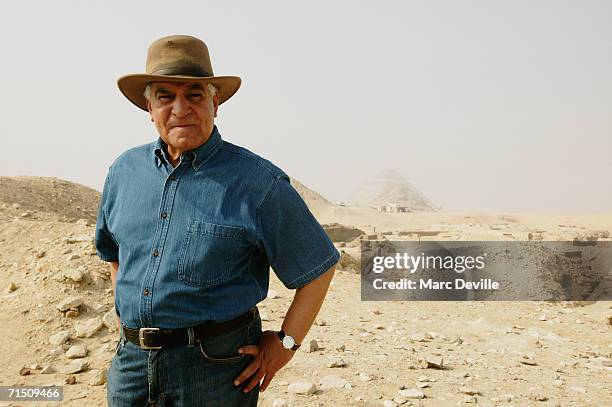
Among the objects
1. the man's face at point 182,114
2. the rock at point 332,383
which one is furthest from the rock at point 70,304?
the man's face at point 182,114

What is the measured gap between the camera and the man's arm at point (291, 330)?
1896 mm

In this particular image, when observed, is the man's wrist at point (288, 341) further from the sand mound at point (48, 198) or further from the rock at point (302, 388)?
the sand mound at point (48, 198)

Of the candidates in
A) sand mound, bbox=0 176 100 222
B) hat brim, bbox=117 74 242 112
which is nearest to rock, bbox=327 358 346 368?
hat brim, bbox=117 74 242 112

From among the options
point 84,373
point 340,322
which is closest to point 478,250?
point 340,322

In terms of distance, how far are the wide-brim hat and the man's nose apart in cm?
7

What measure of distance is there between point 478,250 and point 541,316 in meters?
3.94

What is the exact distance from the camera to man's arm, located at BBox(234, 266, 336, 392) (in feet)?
6.22

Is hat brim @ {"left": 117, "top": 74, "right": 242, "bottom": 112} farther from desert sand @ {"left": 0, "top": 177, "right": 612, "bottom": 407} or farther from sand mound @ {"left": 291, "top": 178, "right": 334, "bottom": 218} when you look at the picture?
sand mound @ {"left": 291, "top": 178, "right": 334, "bottom": 218}

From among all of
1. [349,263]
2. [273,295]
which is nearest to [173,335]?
[273,295]

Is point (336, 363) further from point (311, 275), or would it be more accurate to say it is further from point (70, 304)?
point (70, 304)

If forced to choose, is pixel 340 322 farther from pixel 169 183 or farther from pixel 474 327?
pixel 169 183

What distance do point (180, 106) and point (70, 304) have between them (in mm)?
4380

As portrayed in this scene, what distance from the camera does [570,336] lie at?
737cm

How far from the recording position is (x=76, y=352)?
15.4ft
